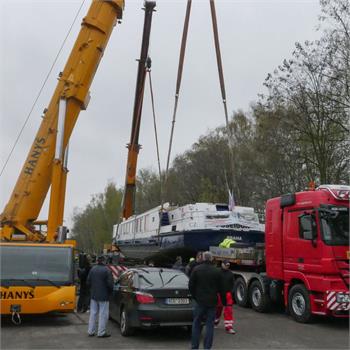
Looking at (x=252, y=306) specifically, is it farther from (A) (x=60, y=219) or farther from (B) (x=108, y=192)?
(B) (x=108, y=192)

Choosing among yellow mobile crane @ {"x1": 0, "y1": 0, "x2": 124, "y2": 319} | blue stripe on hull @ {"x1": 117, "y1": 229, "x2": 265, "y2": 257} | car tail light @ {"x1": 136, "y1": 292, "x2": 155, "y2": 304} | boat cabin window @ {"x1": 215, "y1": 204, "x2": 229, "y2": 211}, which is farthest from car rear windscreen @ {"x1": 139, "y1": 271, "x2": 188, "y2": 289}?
boat cabin window @ {"x1": 215, "y1": 204, "x2": 229, "y2": 211}

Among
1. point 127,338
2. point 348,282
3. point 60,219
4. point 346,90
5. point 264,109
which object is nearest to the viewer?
point 127,338

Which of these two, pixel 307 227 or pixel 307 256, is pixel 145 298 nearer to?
pixel 307 256

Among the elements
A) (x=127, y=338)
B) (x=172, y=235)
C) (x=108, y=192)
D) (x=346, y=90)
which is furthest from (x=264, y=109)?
(x=108, y=192)

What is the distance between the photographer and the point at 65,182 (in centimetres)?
1318

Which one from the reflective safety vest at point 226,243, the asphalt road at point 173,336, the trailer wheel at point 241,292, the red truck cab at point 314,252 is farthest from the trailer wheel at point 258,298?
the reflective safety vest at point 226,243

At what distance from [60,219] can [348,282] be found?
24.2 ft

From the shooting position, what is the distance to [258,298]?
13.8 metres

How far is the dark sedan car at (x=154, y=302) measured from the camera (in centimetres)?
958

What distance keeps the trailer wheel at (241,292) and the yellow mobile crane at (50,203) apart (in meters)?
5.46

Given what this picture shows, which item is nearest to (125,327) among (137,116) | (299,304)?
(299,304)

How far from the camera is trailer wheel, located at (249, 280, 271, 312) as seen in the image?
1345 cm

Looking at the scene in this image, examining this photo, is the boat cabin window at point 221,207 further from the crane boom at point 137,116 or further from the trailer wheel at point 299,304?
the crane boom at point 137,116

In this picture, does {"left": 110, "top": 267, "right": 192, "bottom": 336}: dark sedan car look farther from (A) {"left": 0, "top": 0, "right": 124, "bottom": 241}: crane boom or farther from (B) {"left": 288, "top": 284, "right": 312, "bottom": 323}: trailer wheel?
(A) {"left": 0, "top": 0, "right": 124, "bottom": 241}: crane boom
